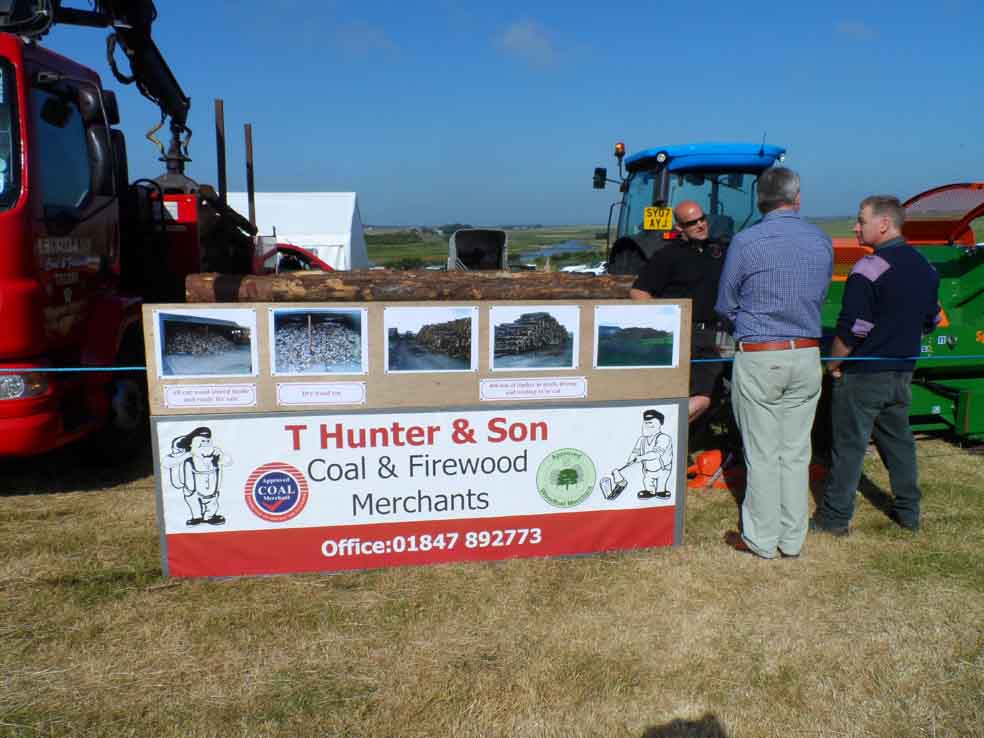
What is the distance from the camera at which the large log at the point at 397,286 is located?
362 cm

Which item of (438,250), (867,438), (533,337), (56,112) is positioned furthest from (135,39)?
(438,250)

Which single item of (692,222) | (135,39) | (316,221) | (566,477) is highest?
(135,39)

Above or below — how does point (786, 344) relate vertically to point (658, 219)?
below

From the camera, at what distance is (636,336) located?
390cm

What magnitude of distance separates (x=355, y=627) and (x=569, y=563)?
3.93 ft

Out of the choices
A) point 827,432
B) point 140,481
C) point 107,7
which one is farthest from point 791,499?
point 107,7

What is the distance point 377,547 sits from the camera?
3820mm

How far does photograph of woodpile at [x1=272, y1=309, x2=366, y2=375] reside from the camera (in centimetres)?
355

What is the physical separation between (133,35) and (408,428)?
17.9 feet

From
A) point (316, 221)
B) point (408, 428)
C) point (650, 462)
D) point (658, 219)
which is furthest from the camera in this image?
point (316, 221)

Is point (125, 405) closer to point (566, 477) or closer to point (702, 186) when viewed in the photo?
point (566, 477)

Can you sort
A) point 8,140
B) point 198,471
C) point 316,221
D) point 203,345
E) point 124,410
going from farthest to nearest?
point 316,221
point 124,410
point 8,140
point 198,471
point 203,345

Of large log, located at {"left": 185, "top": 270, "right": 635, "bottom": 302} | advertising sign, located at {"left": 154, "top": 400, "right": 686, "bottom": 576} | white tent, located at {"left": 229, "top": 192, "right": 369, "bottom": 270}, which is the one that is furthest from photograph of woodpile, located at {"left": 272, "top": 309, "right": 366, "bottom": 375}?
white tent, located at {"left": 229, "top": 192, "right": 369, "bottom": 270}

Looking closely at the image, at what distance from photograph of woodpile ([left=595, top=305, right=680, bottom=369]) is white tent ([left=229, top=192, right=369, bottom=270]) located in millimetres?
14684
